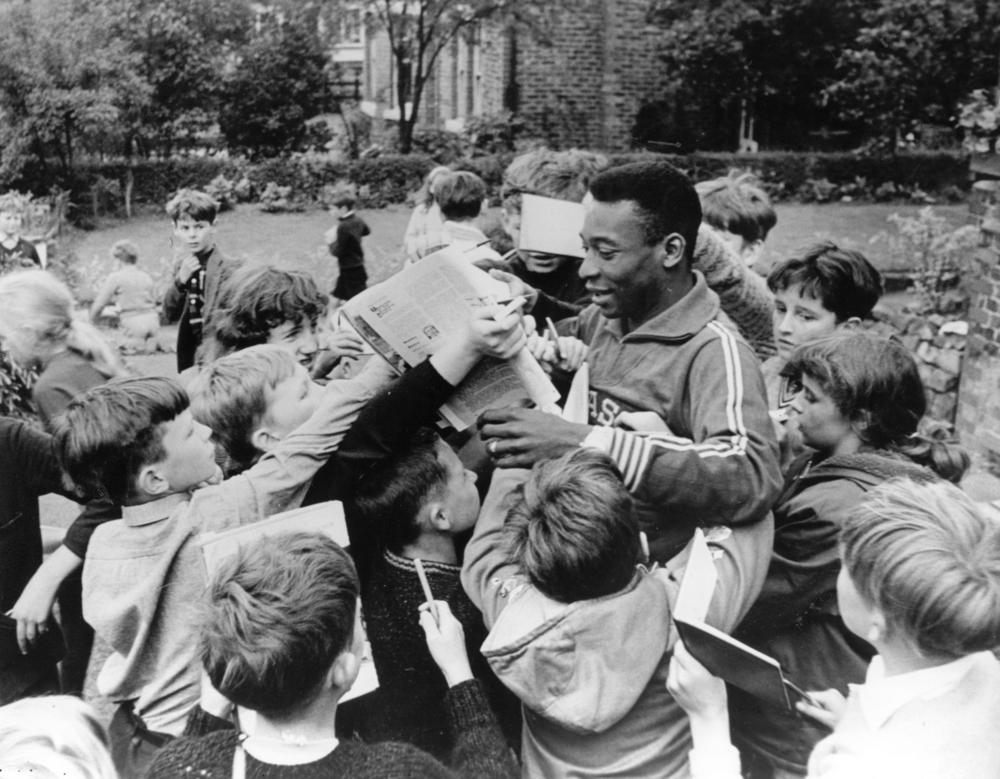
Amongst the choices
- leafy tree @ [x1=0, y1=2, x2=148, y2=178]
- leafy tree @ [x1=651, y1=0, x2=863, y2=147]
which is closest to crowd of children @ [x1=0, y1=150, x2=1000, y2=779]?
leafy tree @ [x1=0, y1=2, x2=148, y2=178]

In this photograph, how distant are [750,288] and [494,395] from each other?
1.49 m

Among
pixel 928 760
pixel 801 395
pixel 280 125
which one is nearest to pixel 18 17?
pixel 280 125

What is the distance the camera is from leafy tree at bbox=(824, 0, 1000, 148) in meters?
14.8

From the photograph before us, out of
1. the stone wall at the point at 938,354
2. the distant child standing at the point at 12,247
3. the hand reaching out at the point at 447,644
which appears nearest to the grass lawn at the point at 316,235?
the distant child standing at the point at 12,247

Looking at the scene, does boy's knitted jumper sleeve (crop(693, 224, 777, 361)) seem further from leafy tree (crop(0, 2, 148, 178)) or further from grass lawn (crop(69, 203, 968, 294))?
leafy tree (crop(0, 2, 148, 178))

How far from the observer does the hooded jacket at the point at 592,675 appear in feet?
6.64

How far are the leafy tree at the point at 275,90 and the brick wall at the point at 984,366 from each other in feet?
42.0

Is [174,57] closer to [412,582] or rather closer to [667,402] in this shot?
[412,582]

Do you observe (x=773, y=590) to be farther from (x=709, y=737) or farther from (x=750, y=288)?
(x=750, y=288)

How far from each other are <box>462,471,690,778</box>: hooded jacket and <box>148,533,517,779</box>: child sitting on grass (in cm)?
29

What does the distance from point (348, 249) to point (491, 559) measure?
24.4ft

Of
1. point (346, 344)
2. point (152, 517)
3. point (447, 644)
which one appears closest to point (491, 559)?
point (447, 644)

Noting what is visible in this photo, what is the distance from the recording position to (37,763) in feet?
5.10

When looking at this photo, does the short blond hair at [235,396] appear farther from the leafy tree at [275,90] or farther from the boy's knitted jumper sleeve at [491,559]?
the leafy tree at [275,90]
